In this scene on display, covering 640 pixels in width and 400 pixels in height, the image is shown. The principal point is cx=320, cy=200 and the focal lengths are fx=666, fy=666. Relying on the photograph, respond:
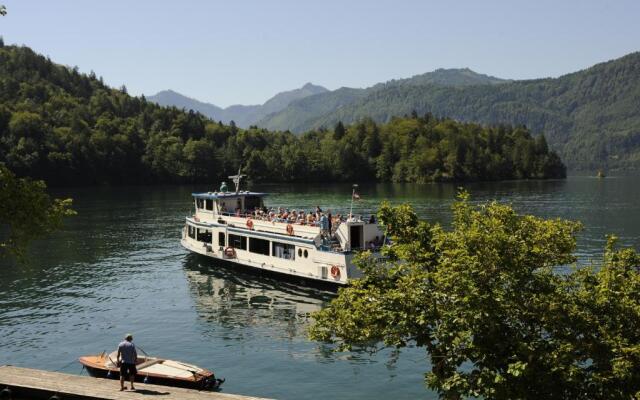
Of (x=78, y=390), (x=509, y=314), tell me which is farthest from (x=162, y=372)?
(x=509, y=314)

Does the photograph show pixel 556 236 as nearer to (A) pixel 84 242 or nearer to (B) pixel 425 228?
(B) pixel 425 228

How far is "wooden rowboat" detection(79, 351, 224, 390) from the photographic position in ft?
95.6

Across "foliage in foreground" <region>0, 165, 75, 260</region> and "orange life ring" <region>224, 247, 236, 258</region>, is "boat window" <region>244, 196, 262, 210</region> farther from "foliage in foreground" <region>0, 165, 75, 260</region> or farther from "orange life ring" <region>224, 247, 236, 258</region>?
"foliage in foreground" <region>0, 165, 75, 260</region>

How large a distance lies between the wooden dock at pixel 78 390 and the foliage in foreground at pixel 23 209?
5033 mm

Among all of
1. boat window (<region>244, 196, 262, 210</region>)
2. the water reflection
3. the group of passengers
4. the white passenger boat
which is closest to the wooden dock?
the water reflection

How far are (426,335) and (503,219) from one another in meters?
4.52

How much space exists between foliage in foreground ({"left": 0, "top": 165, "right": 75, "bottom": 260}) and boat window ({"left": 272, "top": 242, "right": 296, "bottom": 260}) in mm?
28009

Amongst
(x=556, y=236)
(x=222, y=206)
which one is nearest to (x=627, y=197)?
(x=222, y=206)

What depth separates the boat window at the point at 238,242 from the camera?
188ft

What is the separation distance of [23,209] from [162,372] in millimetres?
10067

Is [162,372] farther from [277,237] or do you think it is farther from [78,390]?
[277,237]

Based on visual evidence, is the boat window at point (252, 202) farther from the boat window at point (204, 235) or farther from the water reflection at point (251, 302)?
the water reflection at point (251, 302)

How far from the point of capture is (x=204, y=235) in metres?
62.4

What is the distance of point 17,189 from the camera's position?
23797 millimetres
